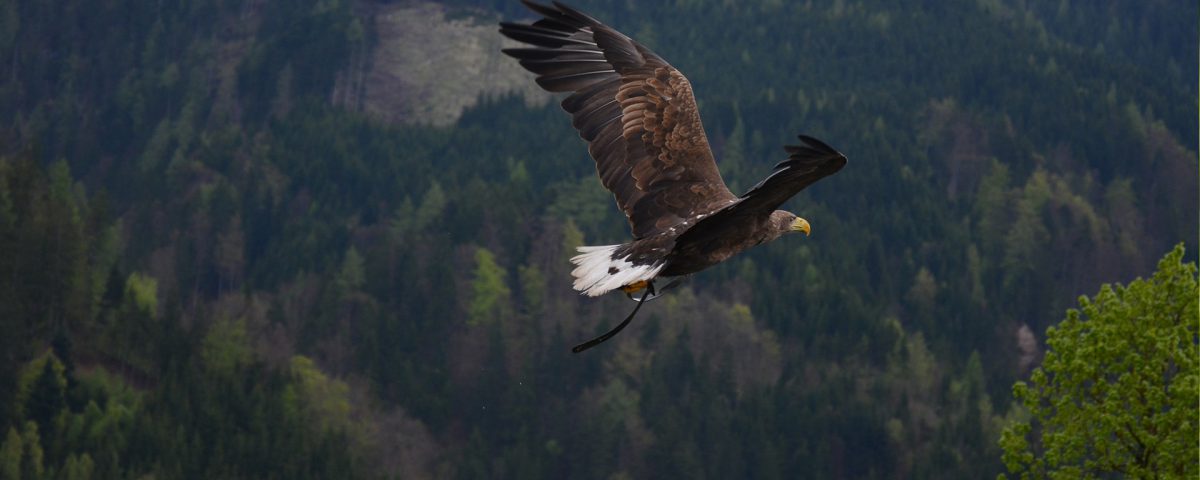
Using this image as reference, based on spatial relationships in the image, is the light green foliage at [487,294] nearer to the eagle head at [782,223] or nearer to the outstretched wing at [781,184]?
the eagle head at [782,223]

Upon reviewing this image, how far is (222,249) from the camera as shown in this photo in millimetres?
99312

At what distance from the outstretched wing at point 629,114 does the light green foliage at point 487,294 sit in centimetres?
7406

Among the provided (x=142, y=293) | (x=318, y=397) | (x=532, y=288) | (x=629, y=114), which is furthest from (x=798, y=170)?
(x=532, y=288)

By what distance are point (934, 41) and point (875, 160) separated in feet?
86.7

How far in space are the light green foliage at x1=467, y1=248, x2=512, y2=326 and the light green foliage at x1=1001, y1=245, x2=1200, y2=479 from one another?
69.3 metres

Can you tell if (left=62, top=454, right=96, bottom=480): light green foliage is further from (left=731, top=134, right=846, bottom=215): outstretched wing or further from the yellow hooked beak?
(left=731, top=134, right=846, bottom=215): outstretched wing

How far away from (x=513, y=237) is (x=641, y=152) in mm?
81959

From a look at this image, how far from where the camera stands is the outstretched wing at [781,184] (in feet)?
31.4

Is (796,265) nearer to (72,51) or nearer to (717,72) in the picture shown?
(717,72)

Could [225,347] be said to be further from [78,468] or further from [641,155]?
[641,155]

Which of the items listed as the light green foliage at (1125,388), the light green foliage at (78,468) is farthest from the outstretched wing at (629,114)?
the light green foliage at (78,468)

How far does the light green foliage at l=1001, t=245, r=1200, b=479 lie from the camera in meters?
16.8

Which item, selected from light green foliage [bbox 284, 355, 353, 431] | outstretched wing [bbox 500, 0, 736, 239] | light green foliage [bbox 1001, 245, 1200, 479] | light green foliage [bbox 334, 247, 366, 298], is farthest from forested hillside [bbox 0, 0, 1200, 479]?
outstretched wing [bbox 500, 0, 736, 239]

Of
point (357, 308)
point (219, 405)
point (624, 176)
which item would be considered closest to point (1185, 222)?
point (357, 308)
